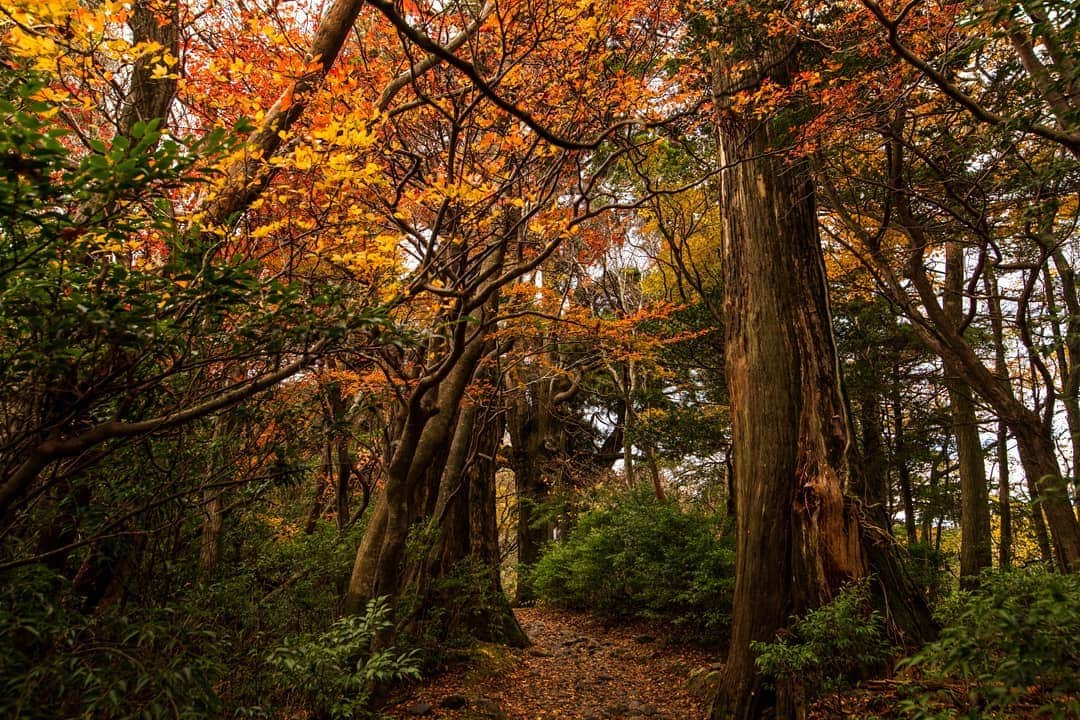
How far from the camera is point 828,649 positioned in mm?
3500

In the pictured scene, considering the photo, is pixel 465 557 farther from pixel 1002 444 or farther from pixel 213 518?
pixel 1002 444

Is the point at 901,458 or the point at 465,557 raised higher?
the point at 901,458

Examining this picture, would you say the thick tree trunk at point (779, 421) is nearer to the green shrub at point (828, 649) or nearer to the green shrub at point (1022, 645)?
the green shrub at point (828, 649)

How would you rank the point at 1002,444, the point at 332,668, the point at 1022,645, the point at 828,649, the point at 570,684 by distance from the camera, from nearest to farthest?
the point at 1022,645, the point at 332,668, the point at 828,649, the point at 570,684, the point at 1002,444

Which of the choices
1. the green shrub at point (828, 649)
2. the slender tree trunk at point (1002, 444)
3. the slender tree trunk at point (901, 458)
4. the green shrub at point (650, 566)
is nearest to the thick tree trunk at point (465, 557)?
the green shrub at point (650, 566)

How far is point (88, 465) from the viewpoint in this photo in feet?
7.34

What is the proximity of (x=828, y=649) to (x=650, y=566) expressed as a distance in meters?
4.58

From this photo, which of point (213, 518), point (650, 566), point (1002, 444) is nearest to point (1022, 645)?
point (213, 518)

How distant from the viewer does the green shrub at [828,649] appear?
3.36 m

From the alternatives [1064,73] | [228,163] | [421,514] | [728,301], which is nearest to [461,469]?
[421,514]

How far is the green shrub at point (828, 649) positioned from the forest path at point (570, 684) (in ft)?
6.11

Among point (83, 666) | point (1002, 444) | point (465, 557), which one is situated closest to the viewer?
point (83, 666)

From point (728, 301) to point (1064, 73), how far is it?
9.04ft

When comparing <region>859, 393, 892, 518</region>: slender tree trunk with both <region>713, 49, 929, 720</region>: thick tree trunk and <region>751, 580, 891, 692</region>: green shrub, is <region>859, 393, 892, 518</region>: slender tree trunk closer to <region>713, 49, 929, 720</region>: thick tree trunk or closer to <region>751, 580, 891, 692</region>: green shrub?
<region>713, 49, 929, 720</region>: thick tree trunk
